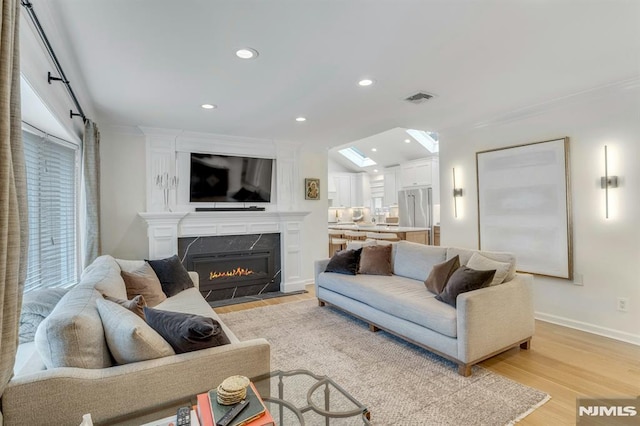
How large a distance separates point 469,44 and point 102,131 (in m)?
4.37

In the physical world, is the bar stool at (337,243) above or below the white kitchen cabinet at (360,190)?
below

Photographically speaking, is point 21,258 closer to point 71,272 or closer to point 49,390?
point 49,390

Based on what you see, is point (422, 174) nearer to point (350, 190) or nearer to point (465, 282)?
point (350, 190)

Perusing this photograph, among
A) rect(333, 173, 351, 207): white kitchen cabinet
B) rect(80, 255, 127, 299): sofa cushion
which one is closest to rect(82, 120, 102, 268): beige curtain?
rect(80, 255, 127, 299): sofa cushion

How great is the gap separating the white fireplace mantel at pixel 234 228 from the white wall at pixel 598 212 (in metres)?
3.39

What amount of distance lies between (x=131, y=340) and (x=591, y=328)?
4211 mm

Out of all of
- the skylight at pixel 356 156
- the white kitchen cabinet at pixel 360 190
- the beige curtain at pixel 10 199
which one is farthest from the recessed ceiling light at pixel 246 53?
the white kitchen cabinet at pixel 360 190

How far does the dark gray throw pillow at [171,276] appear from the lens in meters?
3.48

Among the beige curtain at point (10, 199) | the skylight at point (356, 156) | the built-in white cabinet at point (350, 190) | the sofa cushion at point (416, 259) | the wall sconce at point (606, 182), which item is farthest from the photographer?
the built-in white cabinet at point (350, 190)

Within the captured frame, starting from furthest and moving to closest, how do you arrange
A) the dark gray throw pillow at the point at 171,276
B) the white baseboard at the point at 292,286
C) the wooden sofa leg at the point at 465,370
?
the white baseboard at the point at 292,286 < the dark gray throw pillow at the point at 171,276 < the wooden sofa leg at the point at 465,370

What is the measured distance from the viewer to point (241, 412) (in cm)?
119

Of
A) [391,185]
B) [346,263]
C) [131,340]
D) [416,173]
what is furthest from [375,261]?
[391,185]

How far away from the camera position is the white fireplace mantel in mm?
4410

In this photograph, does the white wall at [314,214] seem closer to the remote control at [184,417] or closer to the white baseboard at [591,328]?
the white baseboard at [591,328]
